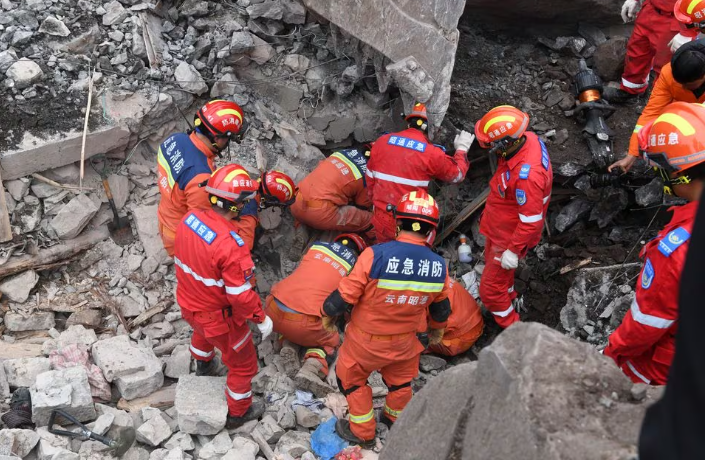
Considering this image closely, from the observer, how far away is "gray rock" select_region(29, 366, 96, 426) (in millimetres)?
4797

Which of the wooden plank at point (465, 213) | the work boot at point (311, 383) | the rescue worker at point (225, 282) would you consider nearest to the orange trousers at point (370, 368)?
the work boot at point (311, 383)

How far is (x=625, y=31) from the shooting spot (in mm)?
7875

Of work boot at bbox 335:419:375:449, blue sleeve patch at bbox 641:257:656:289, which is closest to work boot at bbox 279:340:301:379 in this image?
work boot at bbox 335:419:375:449

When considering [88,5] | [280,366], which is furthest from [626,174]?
[88,5]

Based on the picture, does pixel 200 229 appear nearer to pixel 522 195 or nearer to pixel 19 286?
pixel 19 286

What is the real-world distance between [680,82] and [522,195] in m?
1.40

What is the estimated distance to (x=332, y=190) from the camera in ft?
21.4

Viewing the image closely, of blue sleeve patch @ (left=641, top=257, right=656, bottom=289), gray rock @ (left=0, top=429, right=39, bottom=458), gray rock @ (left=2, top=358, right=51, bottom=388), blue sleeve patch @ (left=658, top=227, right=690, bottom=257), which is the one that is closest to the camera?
blue sleeve patch @ (left=658, top=227, right=690, bottom=257)

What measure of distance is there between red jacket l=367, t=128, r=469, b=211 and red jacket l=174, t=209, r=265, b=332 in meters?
1.86

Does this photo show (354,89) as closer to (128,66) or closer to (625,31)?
(128,66)

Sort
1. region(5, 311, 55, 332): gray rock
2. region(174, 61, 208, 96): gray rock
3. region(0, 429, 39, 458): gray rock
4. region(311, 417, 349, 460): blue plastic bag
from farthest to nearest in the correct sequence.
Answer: region(174, 61, 208, 96): gray rock → region(5, 311, 55, 332): gray rock → region(311, 417, 349, 460): blue plastic bag → region(0, 429, 39, 458): gray rock

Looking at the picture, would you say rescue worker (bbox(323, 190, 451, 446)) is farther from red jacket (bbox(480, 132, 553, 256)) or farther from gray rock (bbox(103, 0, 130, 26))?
gray rock (bbox(103, 0, 130, 26))

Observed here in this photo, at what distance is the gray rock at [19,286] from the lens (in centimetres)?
587

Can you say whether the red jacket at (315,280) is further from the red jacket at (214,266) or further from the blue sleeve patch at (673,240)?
the blue sleeve patch at (673,240)
